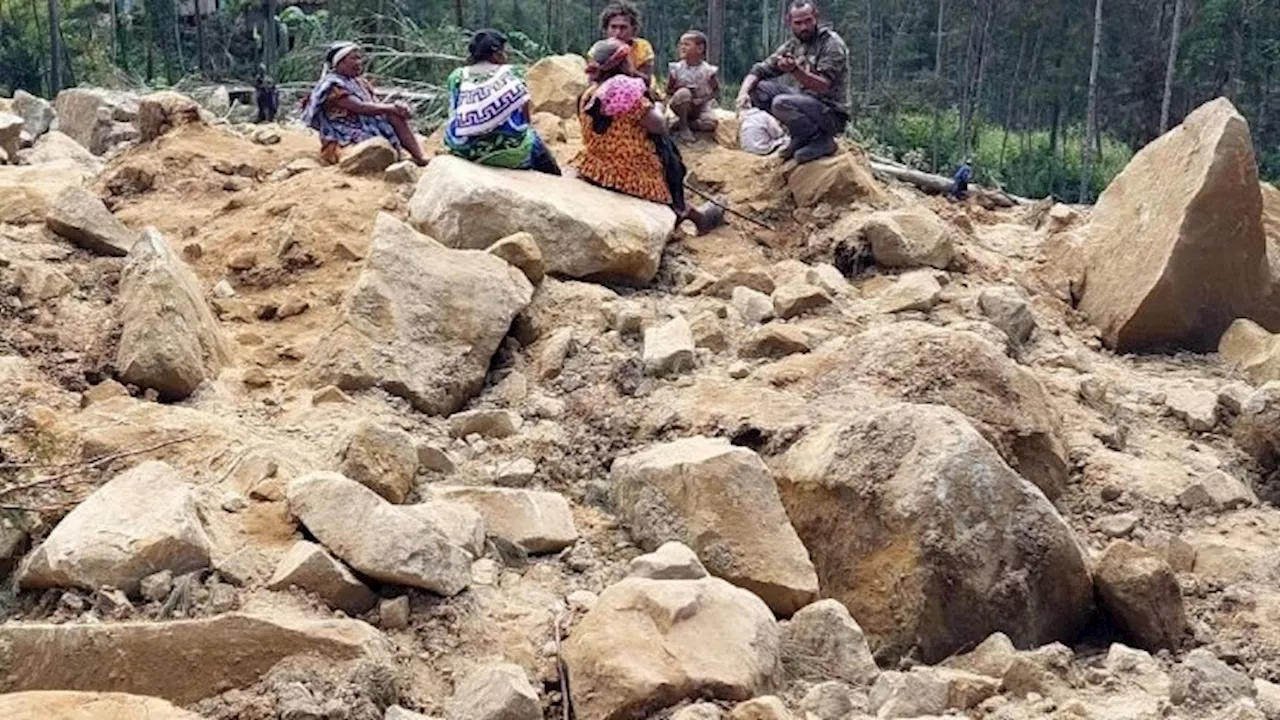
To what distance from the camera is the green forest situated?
716 inches

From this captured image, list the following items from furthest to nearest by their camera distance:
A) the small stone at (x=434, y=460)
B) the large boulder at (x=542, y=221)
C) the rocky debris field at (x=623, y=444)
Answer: the large boulder at (x=542, y=221) < the small stone at (x=434, y=460) < the rocky debris field at (x=623, y=444)

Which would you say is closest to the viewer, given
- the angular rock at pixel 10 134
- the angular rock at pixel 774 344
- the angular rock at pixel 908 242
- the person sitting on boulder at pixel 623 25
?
the angular rock at pixel 774 344

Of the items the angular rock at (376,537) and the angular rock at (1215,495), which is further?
the angular rock at (1215,495)

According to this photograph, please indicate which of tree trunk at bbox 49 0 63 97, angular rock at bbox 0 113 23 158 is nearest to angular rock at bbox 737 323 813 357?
angular rock at bbox 0 113 23 158

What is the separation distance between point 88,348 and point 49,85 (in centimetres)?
1637

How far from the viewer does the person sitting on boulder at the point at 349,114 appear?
23.2ft

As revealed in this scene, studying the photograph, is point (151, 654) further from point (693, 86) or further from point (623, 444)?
point (693, 86)

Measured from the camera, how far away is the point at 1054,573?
3.79 m

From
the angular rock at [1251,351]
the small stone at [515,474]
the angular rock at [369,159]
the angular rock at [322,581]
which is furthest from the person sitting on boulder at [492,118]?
the angular rock at [322,581]

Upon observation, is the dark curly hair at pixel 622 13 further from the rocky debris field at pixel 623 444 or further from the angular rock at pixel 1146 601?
the angular rock at pixel 1146 601

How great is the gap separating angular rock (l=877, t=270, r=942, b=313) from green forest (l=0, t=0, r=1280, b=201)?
685 centimetres

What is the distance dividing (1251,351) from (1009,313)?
1134mm

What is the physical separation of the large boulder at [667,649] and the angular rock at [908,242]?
3.35 meters

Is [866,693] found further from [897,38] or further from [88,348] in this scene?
[897,38]
